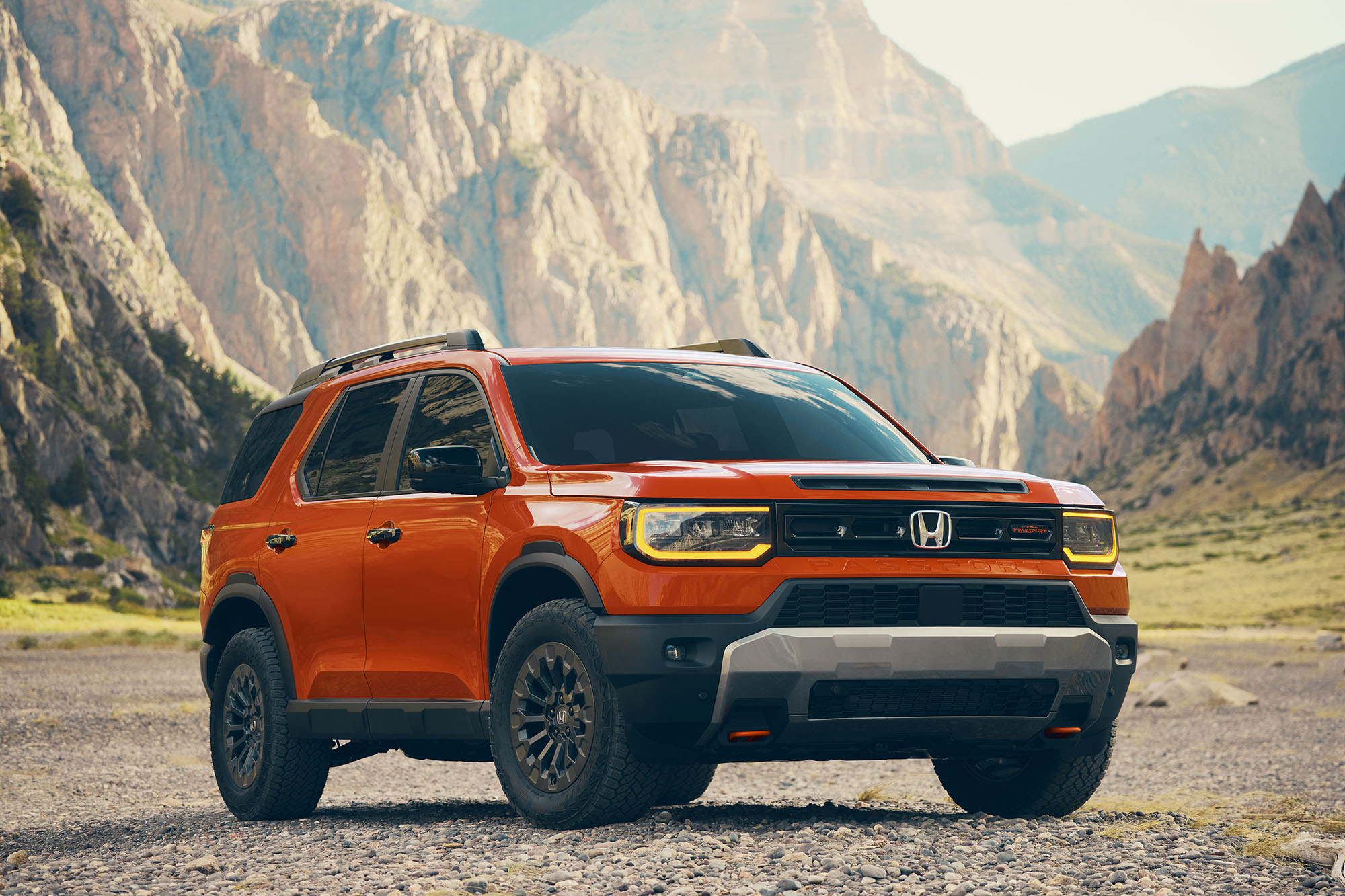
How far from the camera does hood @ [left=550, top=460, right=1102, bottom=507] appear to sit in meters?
6.27

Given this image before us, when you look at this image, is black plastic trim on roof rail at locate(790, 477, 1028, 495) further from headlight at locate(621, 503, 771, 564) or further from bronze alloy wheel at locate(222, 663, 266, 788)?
bronze alloy wheel at locate(222, 663, 266, 788)

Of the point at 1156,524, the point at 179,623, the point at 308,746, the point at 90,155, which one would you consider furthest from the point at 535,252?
the point at 308,746

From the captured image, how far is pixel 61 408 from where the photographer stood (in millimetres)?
73000

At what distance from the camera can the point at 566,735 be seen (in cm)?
659

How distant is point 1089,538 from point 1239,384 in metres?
137

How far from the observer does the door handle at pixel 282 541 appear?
27.9ft

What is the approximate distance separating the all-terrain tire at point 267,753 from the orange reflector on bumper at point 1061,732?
13.4 ft

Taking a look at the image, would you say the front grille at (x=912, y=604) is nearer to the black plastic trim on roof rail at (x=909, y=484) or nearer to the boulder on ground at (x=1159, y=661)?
the black plastic trim on roof rail at (x=909, y=484)

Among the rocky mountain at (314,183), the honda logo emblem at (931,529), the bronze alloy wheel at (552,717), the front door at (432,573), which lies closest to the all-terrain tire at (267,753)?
the front door at (432,573)

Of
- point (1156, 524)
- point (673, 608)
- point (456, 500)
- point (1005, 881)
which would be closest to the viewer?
point (1005, 881)

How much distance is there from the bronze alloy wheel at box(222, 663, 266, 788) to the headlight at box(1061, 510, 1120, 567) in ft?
15.2

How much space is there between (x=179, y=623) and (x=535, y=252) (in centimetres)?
13278

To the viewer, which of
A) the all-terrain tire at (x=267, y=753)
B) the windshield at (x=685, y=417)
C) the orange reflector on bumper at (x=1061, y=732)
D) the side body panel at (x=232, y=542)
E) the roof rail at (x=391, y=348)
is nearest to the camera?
the orange reflector on bumper at (x=1061, y=732)

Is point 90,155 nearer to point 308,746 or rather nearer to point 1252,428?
point 1252,428
